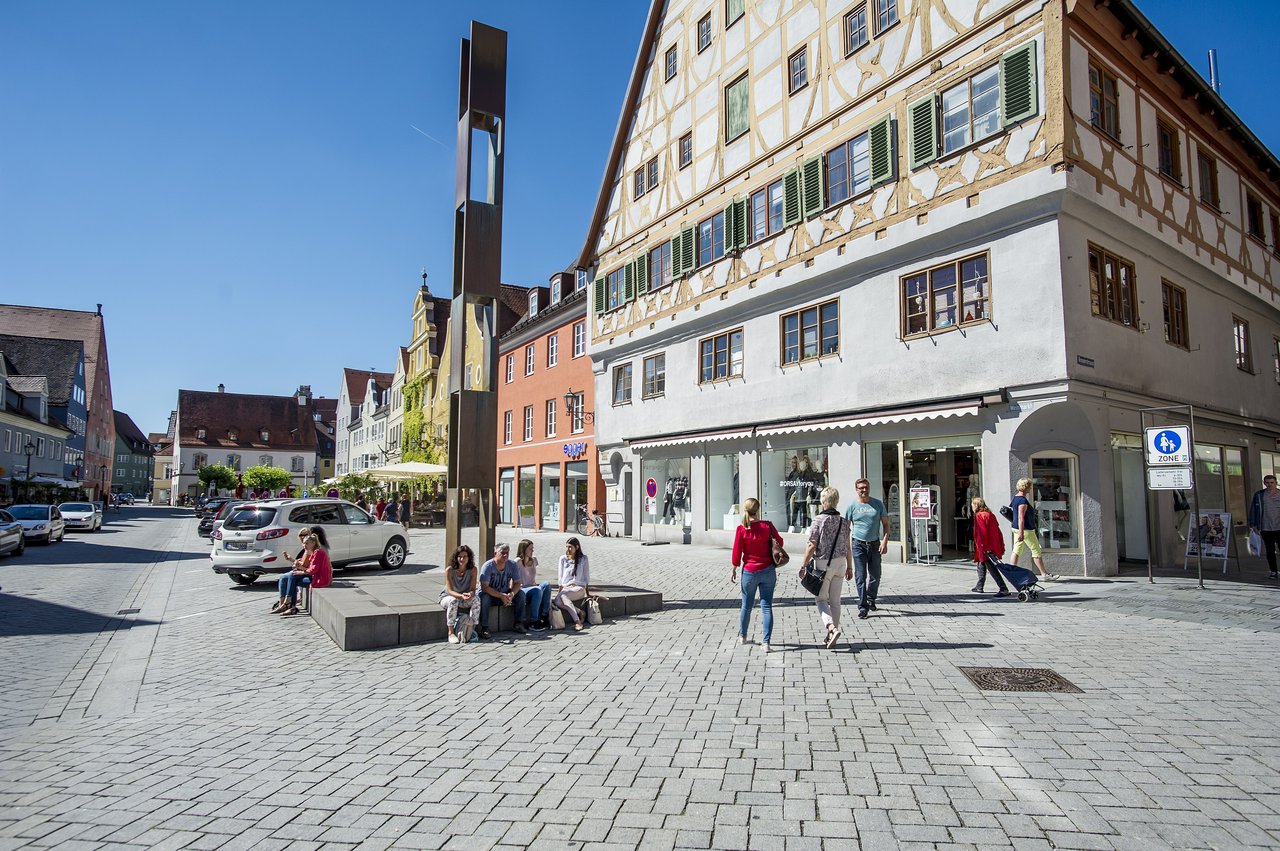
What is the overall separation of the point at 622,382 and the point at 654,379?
2.41m

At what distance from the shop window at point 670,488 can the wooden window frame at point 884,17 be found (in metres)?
12.9

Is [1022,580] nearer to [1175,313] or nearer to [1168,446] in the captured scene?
[1168,446]

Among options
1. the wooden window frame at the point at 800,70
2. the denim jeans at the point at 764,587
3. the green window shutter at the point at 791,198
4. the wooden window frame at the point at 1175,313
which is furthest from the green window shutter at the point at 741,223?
the denim jeans at the point at 764,587

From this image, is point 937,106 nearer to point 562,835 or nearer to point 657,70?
point 657,70

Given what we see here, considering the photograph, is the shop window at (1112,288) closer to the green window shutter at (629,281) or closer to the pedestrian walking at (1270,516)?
the pedestrian walking at (1270,516)

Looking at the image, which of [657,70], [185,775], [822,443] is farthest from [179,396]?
[185,775]

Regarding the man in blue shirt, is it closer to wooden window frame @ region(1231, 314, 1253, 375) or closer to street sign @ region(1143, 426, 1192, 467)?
street sign @ region(1143, 426, 1192, 467)

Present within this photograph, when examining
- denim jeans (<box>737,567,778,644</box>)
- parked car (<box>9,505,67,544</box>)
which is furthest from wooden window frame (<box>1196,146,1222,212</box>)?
parked car (<box>9,505,67,544</box>)

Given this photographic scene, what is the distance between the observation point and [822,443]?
19.1 meters

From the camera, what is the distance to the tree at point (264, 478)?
3578 inches

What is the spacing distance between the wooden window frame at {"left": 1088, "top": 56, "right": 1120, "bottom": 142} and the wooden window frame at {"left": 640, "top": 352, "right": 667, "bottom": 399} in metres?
13.7

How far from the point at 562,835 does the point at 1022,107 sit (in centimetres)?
1531

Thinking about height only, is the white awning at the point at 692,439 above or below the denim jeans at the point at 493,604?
above

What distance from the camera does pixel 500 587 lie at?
34.3 feet
